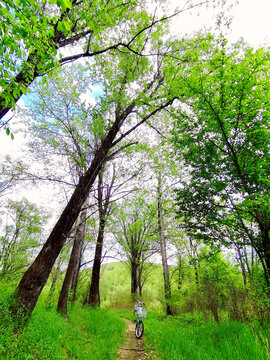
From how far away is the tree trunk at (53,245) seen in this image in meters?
3.95

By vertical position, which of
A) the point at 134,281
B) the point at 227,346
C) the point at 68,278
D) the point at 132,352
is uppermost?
the point at 68,278

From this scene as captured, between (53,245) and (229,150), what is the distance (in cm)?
539

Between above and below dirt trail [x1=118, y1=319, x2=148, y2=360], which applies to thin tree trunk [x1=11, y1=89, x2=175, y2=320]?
above

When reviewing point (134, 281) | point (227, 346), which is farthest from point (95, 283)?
point (227, 346)

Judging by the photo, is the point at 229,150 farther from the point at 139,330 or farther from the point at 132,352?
the point at 139,330

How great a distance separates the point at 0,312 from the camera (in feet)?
11.0

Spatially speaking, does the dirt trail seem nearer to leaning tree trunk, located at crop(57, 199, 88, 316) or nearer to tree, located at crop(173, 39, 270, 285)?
leaning tree trunk, located at crop(57, 199, 88, 316)

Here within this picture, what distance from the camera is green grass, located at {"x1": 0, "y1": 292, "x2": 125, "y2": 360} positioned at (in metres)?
2.66

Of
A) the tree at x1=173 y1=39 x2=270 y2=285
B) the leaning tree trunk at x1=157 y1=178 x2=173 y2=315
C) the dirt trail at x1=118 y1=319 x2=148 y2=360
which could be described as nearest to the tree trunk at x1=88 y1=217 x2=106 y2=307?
the leaning tree trunk at x1=157 y1=178 x2=173 y2=315

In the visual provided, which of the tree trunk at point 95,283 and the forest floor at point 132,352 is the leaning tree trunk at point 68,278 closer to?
→ the tree trunk at point 95,283

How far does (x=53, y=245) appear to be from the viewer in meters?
4.57

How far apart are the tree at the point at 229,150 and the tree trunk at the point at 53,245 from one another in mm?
2543

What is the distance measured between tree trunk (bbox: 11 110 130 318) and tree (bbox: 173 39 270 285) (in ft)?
8.34

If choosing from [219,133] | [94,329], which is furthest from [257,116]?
[94,329]
